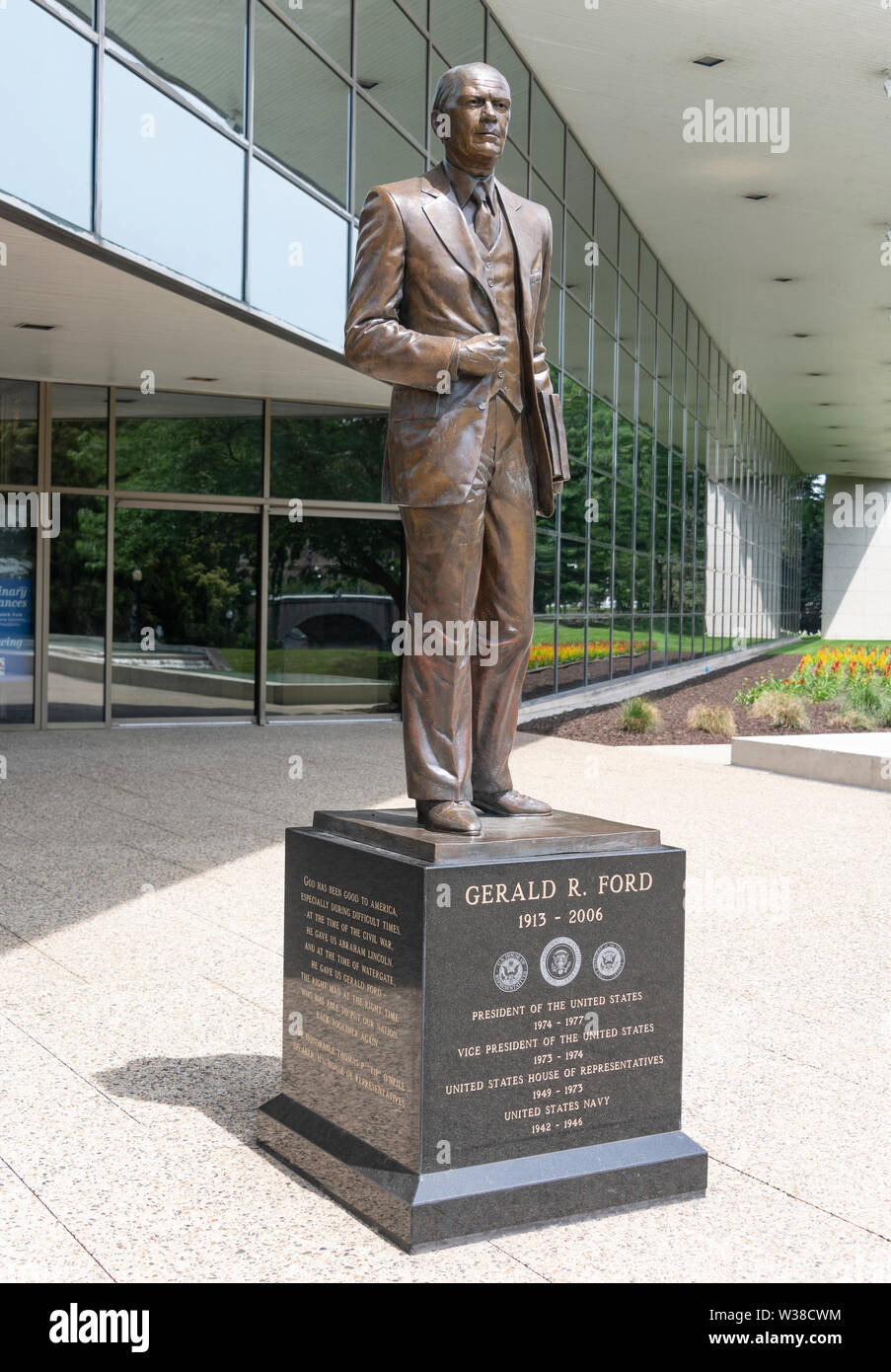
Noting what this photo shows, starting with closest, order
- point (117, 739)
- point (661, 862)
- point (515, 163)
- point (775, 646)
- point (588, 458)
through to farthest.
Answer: point (661, 862), point (117, 739), point (515, 163), point (588, 458), point (775, 646)

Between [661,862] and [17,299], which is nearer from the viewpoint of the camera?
[661,862]

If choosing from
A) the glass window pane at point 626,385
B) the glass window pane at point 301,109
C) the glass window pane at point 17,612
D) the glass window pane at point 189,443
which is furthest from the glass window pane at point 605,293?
the glass window pane at point 17,612

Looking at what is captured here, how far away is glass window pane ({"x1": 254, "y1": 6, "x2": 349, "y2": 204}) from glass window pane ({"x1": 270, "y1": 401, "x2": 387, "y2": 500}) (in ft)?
14.5

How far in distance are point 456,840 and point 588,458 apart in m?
19.3

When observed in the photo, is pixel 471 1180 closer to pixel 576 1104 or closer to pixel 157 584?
pixel 576 1104

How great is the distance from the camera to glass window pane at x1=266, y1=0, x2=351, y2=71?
1342cm

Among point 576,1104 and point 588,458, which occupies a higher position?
point 588,458

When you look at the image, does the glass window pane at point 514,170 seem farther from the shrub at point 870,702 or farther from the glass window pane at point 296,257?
the shrub at point 870,702

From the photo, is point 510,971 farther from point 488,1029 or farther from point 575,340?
point 575,340

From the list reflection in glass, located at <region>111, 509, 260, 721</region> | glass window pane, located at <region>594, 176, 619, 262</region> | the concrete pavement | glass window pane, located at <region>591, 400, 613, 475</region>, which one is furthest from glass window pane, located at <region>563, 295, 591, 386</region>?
the concrete pavement

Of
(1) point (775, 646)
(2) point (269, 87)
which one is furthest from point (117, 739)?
(1) point (775, 646)

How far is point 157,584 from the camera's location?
17406 mm

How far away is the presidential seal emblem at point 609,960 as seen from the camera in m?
4.02

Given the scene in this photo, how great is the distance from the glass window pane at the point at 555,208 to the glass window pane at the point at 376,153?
3660mm
